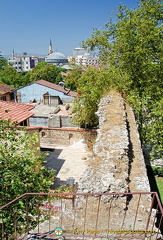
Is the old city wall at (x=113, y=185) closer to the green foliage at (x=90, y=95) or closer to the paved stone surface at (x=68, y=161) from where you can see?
the paved stone surface at (x=68, y=161)

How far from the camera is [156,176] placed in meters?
13.2

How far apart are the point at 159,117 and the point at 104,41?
9647mm

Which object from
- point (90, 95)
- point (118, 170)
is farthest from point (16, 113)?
point (118, 170)

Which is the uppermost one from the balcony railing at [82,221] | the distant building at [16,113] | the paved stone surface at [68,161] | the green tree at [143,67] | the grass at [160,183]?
the green tree at [143,67]

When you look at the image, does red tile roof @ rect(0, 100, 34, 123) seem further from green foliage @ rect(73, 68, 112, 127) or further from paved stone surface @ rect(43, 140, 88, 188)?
green foliage @ rect(73, 68, 112, 127)

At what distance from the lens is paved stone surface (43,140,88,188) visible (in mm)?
13539

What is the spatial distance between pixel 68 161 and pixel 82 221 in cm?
A: 1101

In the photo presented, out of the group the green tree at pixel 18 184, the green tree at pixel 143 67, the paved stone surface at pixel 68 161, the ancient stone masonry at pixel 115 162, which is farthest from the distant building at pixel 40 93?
the green tree at pixel 18 184

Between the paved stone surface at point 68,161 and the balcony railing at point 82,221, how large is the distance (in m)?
7.97

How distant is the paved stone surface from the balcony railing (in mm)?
7973

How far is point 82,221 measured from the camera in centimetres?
446

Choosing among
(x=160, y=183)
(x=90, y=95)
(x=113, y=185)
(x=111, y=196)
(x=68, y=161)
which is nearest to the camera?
(x=111, y=196)

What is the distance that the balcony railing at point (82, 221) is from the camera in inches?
157

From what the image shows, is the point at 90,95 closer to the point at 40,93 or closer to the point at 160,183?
the point at 160,183
